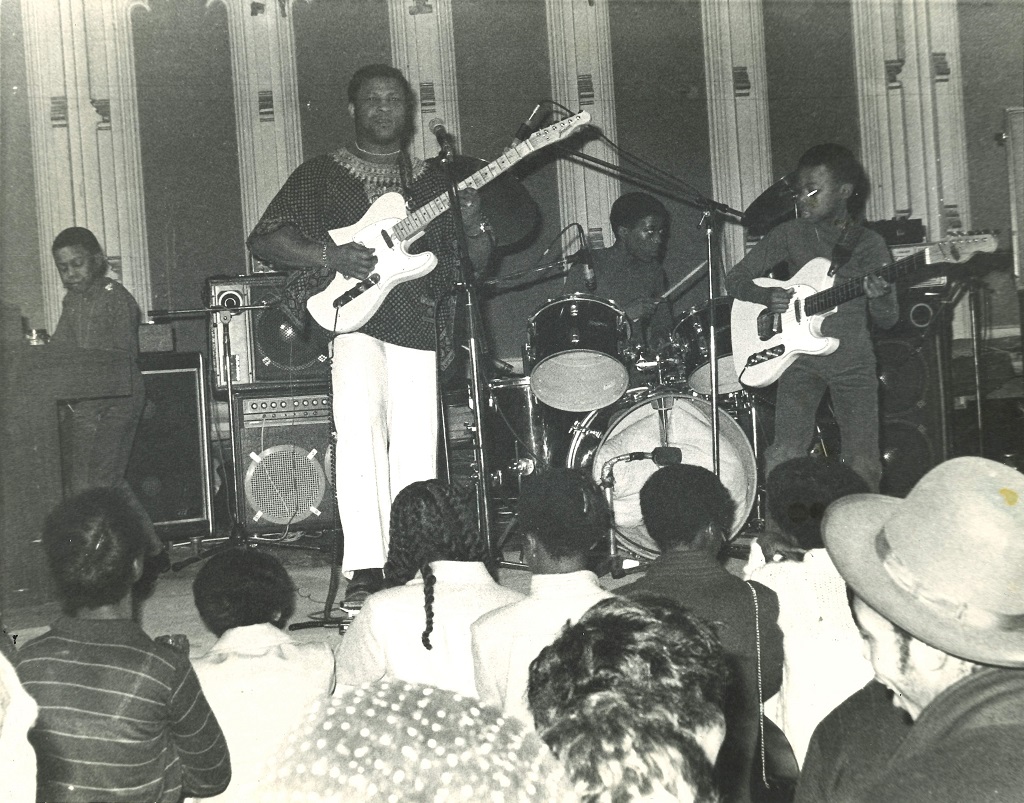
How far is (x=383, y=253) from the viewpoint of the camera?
3639 millimetres

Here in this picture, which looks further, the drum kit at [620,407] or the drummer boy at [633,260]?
the drummer boy at [633,260]

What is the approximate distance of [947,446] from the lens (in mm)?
4809

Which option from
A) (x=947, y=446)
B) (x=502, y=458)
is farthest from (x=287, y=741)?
(x=947, y=446)

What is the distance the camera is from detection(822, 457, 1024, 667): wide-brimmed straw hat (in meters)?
1.27

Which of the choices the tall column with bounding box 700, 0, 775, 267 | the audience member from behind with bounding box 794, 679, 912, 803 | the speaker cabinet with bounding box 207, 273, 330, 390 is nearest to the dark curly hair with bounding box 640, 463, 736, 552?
the audience member from behind with bounding box 794, 679, 912, 803

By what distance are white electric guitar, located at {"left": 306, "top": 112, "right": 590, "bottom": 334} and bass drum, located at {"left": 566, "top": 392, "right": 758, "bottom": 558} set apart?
1375mm

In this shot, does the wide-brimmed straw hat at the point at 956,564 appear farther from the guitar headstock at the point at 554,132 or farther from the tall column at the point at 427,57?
the tall column at the point at 427,57

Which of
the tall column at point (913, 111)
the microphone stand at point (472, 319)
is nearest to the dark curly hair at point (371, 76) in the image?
the microphone stand at point (472, 319)

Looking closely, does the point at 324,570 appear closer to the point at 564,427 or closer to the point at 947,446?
the point at 564,427

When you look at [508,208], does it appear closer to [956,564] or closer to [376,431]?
[376,431]

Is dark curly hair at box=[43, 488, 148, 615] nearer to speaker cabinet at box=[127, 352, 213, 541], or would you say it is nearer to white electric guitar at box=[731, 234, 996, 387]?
speaker cabinet at box=[127, 352, 213, 541]

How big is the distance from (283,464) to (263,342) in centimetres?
65

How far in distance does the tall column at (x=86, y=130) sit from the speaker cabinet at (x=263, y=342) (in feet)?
4.71

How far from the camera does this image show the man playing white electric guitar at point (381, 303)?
3498 millimetres
